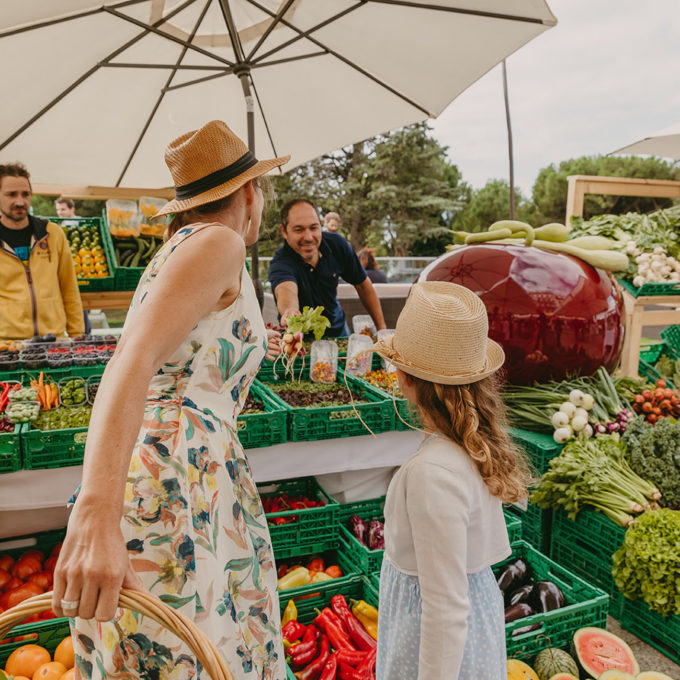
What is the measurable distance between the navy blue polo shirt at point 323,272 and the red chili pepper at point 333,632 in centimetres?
235

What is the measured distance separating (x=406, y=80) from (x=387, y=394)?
245 centimetres

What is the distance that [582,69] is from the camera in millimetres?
39094

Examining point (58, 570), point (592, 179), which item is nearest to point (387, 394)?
point (58, 570)

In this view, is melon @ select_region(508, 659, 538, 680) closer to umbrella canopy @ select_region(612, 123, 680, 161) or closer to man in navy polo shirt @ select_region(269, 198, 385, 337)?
man in navy polo shirt @ select_region(269, 198, 385, 337)

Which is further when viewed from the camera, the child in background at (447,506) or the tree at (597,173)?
the tree at (597,173)

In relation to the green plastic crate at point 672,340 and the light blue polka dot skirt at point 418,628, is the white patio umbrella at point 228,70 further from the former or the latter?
the green plastic crate at point 672,340

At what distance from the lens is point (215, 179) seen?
140 cm

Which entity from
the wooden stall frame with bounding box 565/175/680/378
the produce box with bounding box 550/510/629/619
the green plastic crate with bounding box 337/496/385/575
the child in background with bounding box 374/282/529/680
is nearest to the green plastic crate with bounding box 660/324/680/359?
the wooden stall frame with bounding box 565/175/680/378

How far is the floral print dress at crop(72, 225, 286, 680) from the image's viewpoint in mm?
1265

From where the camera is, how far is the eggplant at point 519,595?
2.26 meters

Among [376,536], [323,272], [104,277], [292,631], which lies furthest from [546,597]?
[104,277]

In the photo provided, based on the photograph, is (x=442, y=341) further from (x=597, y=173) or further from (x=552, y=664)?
(x=597, y=173)

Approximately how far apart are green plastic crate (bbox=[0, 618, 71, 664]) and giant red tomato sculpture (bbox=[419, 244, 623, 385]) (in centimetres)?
252

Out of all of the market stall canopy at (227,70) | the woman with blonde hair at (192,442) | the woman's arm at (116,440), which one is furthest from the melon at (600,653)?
the market stall canopy at (227,70)
